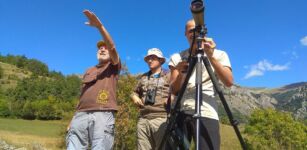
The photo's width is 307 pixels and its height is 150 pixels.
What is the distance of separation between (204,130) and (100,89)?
1.71 m

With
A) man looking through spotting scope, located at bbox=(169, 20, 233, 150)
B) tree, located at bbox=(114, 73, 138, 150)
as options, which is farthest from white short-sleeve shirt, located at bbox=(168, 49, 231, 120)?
tree, located at bbox=(114, 73, 138, 150)

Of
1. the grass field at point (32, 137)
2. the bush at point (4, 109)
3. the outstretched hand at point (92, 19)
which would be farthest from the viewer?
the bush at point (4, 109)

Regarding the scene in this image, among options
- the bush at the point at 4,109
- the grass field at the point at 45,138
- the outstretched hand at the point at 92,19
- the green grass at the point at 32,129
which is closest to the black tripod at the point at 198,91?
the outstretched hand at the point at 92,19

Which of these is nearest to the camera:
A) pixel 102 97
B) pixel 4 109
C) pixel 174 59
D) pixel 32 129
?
pixel 174 59

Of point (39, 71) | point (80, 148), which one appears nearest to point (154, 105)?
point (80, 148)

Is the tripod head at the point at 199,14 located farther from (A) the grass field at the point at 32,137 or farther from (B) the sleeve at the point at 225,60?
(A) the grass field at the point at 32,137

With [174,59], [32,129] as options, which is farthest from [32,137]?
[174,59]

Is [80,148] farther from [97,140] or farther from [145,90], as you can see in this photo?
[145,90]

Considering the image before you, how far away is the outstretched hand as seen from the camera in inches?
151

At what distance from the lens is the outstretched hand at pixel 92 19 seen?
383 centimetres

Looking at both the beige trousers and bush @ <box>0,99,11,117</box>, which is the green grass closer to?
bush @ <box>0,99,11,117</box>

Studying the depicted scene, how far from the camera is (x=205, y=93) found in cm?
309

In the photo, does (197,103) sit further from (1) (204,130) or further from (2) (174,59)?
(2) (174,59)

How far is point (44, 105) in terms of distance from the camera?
265ft
